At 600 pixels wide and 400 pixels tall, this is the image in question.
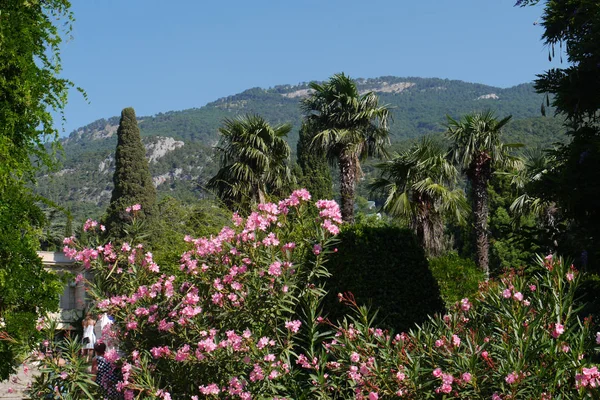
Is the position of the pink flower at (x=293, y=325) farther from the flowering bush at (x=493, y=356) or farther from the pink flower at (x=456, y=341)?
the pink flower at (x=456, y=341)

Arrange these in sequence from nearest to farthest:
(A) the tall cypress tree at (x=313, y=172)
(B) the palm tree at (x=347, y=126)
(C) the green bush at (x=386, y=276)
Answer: (C) the green bush at (x=386, y=276) → (B) the palm tree at (x=347, y=126) → (A) the tall cypress tree at (x=313, y=172)

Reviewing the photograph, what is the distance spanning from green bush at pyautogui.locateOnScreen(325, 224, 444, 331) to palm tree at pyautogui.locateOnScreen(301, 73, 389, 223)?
13.4m

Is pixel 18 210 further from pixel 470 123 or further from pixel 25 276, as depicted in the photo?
pixel 470 123

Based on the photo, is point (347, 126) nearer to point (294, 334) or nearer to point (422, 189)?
point (422, 189)

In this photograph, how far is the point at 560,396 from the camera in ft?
14.1

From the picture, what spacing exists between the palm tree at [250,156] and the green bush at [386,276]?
11986mm

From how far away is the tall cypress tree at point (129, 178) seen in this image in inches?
1612

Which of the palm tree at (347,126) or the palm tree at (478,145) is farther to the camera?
the palm tree at (478,145)

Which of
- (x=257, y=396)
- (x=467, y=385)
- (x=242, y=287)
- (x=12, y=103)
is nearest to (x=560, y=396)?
(x=467, y=385)

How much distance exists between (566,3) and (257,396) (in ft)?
20.0

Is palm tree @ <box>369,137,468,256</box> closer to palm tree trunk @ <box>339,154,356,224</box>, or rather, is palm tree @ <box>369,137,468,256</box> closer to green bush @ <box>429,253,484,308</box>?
palm tree trunk @ <box>339,154,356,224</box>

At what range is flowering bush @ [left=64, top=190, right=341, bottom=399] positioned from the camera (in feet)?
18.6

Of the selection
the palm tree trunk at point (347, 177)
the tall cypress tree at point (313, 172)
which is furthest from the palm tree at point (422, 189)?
the tall cypress tree at point (313, 172)

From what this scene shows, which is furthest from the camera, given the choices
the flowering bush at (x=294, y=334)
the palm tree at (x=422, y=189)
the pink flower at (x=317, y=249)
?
the palm tree at (x=422, y=189)
